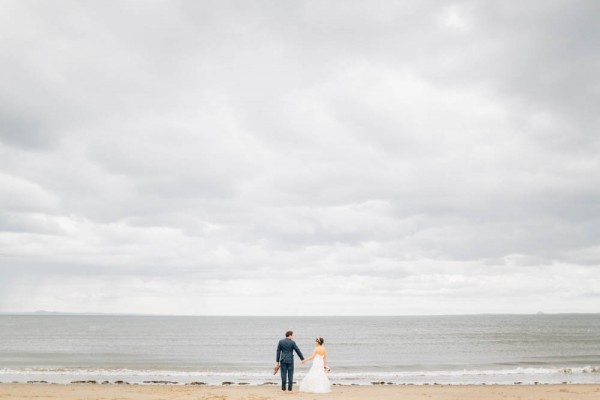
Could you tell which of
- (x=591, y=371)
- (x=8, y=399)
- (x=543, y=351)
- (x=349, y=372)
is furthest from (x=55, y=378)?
(x=543, y=351)

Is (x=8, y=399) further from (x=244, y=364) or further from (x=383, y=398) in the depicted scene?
(x=244, y=364)

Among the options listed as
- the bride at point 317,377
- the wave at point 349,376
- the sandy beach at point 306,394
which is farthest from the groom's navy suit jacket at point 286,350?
the wave at point 349,376

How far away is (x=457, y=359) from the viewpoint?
1652 inches

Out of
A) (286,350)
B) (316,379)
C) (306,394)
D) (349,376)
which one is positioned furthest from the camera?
(349,376)

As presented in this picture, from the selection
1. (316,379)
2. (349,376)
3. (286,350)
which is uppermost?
(286,350)

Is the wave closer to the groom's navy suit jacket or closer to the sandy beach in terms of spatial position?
the sandy beach

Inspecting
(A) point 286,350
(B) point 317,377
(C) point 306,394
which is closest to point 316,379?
(B) point 317,377

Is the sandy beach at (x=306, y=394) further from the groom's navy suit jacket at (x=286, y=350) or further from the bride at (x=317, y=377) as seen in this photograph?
the groom's navy suit jacket at (x=286, y=350)

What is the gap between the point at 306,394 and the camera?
17.5 m

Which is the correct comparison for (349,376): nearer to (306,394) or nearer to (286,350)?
(306,394)

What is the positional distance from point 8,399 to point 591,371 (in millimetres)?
33400

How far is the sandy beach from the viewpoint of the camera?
17375mm

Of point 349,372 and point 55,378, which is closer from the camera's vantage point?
point 55,378

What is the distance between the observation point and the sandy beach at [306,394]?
17375mm
